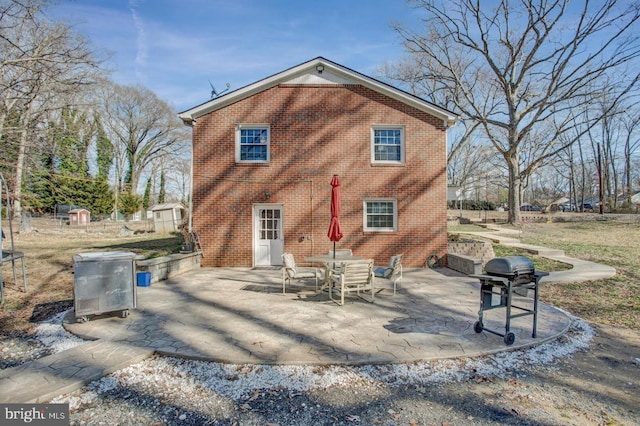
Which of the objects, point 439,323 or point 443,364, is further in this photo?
point 439,323

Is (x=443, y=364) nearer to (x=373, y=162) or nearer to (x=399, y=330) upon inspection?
(x=399, y=330)

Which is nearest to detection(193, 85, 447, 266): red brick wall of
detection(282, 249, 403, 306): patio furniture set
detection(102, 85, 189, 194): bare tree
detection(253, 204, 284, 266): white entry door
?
detection(253, 204, 284, 266): white entry door

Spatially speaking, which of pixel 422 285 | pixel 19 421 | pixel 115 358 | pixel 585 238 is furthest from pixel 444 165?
pixel 585 238

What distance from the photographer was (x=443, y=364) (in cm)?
429

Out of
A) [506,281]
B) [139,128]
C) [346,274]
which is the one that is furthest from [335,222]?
[139,128]

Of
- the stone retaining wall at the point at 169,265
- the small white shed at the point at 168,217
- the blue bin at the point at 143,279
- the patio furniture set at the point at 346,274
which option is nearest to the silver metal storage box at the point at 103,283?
the blue bin at the point at 143,279

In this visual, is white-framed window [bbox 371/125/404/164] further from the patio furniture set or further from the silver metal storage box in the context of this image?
the silver metal storage box

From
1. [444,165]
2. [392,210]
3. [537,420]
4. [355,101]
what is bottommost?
[537,420]

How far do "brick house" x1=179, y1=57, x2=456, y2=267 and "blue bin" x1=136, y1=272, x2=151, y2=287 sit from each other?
10.1ft

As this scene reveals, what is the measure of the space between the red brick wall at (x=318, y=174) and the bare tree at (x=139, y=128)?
39.9 meters

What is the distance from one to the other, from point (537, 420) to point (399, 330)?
7.78 ft

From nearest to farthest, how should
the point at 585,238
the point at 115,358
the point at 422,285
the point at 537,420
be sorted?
the point at 537,420, the point at 115,358, the point at 422,285, the point at 585,238

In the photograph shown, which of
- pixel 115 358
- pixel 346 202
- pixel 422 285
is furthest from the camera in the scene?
pixel 346 202

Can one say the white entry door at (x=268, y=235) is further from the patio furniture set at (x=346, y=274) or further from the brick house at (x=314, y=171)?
the patio furniture set at (x=346, y=274)
